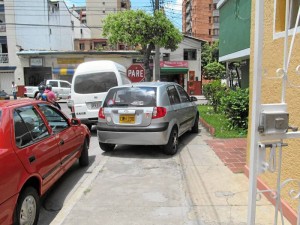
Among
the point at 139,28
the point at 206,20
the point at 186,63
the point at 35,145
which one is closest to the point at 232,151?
the point at 35,145

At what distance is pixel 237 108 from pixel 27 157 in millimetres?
6461

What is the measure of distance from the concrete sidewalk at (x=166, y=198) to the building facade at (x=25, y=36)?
27.5 m

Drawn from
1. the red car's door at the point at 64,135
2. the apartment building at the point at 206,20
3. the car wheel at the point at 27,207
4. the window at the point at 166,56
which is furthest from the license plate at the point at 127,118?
the apartment building at the point at 206,20

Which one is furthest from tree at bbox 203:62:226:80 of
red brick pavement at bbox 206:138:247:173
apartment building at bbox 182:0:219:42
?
apartment building at bbox 182:0:219:42

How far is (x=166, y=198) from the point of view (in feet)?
15.0

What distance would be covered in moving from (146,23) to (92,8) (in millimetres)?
47705

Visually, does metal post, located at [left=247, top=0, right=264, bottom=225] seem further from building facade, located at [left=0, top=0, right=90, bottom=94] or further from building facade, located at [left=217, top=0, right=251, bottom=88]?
building facade, located at [left=0, top=0, right=90, bottom=94]

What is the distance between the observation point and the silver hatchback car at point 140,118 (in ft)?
21.5

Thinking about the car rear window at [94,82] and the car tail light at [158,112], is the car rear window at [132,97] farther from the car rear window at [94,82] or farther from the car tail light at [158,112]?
the car rear window at [94,82]

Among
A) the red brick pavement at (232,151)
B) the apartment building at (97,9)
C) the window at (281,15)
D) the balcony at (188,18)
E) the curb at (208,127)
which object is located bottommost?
the red brick pavement at (232,151)

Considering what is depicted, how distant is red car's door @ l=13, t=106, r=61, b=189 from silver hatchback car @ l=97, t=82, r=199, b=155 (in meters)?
2.15

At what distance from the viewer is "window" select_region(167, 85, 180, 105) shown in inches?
287

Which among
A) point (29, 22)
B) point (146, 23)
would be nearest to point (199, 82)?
point (146, 23)

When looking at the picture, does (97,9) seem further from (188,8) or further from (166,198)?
(166,198)
